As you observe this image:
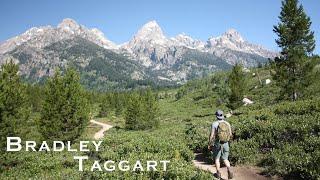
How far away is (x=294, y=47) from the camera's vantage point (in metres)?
46.2

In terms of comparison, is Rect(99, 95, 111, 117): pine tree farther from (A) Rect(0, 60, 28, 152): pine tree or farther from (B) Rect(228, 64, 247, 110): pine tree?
(A) Rect(0, 60, 28, 152): pine tree

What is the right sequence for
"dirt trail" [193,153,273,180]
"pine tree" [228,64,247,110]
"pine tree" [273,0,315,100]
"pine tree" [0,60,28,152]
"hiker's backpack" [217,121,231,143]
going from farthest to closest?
"pine tree" [228,64,247,110] < "pine tree" [273,0,315,100] < "pine tree" [0,60,28,152] < "dirt trail" [193,153,273,180] < "hiker's backpack" [217,121,231,143]

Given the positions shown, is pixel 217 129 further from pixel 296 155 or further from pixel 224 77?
pixel 224 77

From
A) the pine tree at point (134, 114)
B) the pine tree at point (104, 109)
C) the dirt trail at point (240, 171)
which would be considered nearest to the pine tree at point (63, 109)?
the dirt trail at point (240, 171)

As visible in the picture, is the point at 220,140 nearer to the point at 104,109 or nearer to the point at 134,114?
the point at 134,114

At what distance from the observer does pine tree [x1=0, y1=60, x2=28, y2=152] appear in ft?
110

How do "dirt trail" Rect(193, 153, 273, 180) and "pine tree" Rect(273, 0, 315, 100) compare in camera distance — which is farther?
"pine tree" Rect(273, 0, 315, 100)

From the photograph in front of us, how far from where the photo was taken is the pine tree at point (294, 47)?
4578 centimetres

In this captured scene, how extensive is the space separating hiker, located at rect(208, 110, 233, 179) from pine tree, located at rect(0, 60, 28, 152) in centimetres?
2330

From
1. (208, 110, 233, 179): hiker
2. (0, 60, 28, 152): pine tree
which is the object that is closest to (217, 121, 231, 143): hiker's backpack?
(208, 110, 233, 179): hiker

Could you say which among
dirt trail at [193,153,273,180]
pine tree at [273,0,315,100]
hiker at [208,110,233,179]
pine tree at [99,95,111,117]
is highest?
pine tree at [273,0,315,100]

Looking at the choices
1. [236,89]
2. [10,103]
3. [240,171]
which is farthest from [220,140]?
[236,89]

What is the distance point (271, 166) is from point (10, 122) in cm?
2574

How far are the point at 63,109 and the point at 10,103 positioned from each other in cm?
544
